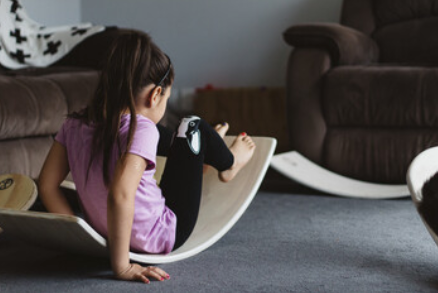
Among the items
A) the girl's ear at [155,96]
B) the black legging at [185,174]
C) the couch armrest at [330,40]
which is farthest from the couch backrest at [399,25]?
the girl's ear at [155,96]

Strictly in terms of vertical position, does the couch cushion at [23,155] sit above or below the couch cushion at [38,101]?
below

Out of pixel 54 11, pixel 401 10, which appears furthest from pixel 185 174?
pixel 54 11

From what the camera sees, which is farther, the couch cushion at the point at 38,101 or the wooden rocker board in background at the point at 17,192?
the couch cushion at the point at 38,101

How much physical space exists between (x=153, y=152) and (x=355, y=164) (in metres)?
1.21

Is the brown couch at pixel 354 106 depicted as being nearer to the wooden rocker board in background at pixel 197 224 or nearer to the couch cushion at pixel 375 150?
the couch cushion at pixel 375 150

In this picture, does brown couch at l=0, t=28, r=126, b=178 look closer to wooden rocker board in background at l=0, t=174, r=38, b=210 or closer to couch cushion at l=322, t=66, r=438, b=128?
wooden rocker board in background at l=0, t=174, r=38, b=210

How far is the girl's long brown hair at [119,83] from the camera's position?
1232 mm

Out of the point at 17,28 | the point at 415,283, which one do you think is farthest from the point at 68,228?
the point at 17,28

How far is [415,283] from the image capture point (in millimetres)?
1241

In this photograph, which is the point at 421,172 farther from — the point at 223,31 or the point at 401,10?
the point at 223,31

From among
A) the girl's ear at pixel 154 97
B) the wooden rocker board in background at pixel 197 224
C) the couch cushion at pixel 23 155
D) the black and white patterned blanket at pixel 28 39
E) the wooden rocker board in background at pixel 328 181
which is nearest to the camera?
the wooden rocker board in background at pixel 197 224

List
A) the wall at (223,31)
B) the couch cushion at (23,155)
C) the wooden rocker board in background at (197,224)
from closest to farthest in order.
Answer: the wooden rocker board in background at (197,224) → the couch cushion at (23,155) → the wall at (223,31)

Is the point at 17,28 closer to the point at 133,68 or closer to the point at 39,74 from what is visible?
the point at 39,74

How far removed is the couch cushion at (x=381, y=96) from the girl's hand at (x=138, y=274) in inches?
48.2
